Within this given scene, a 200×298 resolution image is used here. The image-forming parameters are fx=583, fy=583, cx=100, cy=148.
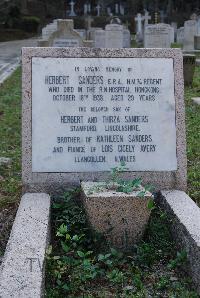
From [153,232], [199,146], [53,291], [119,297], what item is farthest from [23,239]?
[199,146]

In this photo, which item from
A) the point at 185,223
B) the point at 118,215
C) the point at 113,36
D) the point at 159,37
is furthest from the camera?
the point at 113,36

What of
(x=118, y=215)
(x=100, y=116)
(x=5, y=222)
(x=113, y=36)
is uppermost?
(x=100, y=116)

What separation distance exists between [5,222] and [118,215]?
3.02 feet

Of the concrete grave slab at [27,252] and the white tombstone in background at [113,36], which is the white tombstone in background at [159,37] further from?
the concrete grave slab at [27,252]

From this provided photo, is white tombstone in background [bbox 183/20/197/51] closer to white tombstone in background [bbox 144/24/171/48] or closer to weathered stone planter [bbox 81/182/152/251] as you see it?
white tombstone in background [bbox 144/24/171/48]

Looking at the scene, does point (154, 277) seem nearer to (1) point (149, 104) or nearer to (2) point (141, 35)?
(1) point (149, 104)

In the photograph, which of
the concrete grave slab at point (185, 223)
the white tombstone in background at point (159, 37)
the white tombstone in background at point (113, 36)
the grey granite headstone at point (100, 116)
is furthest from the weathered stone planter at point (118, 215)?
the white tombstone in background at point (113, 36)

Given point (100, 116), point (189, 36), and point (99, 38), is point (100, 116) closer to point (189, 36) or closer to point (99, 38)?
point (189, 36)

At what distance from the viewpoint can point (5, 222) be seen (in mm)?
4188

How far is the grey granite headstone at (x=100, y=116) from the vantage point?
4359mm

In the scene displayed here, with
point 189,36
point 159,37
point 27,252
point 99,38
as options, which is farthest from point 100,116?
point 99,38

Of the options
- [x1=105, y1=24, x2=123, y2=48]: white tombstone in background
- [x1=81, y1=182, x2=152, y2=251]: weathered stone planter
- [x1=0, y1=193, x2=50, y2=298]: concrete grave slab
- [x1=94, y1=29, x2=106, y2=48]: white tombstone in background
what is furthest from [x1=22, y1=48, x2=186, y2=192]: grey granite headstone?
[x1=94, y1=29, x2=106, y2=48]: white tombstone in background

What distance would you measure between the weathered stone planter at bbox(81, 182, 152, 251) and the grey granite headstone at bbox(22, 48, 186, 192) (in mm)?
561

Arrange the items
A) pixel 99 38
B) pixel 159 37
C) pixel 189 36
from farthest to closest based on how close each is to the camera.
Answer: pixel 99 38 → pixel 189 36 → pixel 159 37
